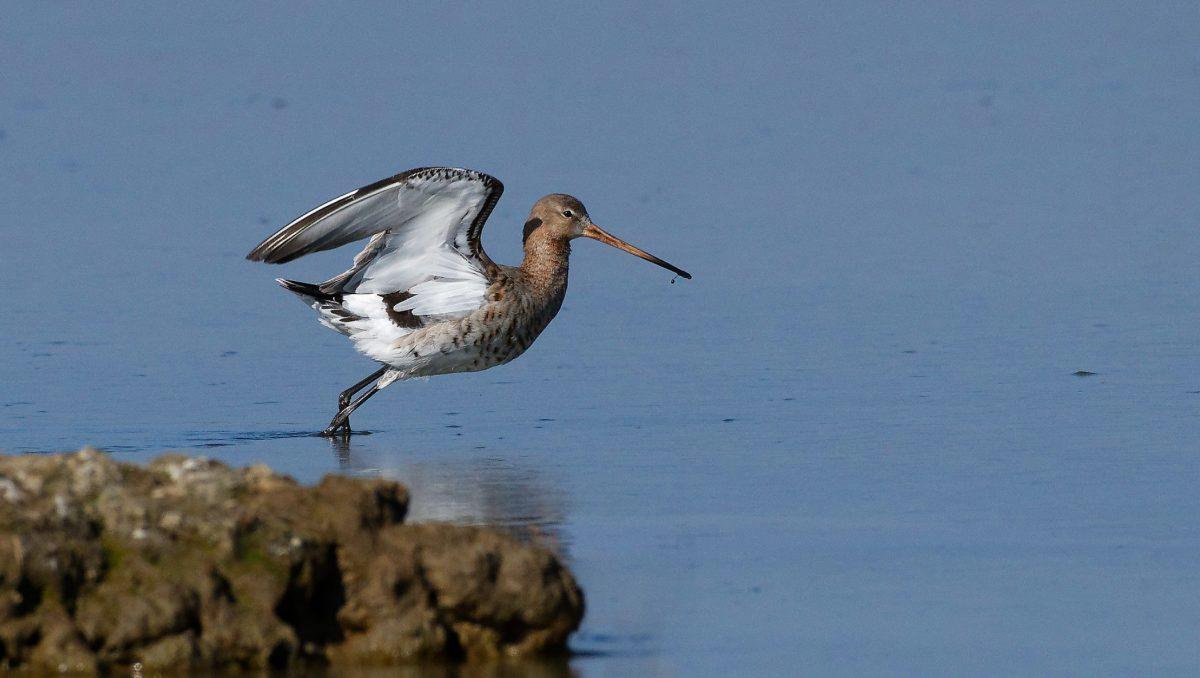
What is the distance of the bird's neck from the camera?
35.2 ft

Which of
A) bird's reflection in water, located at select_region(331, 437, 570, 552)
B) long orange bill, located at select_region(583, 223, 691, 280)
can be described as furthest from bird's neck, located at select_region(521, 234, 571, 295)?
bird's reflection in water, located at select_region(331, 437, 570, 552)

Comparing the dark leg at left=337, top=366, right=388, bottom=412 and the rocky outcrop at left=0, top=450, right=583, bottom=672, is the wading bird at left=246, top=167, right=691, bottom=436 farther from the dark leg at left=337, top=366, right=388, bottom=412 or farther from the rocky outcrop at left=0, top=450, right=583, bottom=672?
the rocky outcrop at left=0, top=450, right=583, bottom=672

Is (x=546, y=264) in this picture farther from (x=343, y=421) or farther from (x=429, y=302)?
(x=343, y=421)

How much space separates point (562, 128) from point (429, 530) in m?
12.5

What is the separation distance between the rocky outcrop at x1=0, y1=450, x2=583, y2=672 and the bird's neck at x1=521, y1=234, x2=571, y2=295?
5384mm

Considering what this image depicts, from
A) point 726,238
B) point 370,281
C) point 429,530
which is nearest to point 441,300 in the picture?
point 370,281

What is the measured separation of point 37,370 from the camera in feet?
34.7

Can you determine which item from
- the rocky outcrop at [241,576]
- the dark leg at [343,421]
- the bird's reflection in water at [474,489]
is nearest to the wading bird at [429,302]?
the dark leg at [343,421]

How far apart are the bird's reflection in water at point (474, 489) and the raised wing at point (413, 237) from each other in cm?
102

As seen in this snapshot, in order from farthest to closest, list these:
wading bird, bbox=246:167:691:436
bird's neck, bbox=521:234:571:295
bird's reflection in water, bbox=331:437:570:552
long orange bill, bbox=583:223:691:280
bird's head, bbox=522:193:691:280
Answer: long orange bill, bbox=583:223:691:280, bird's head, bbox=522:193:691:280, bird's neck, bbox=521:234:571:295, wading bird, bbox=246:167:691:436, bird's reflection in water, bbox=331:437:570:552

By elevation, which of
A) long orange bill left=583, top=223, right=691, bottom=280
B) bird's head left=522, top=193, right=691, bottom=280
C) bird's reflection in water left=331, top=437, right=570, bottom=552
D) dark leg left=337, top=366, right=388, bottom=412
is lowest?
bird's reflection in water left=331, top=437, right=570, bottom=552

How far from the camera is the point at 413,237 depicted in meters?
10.1

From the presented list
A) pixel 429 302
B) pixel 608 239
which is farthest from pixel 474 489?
pixel 608 239

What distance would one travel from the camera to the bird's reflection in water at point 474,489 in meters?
7.10
